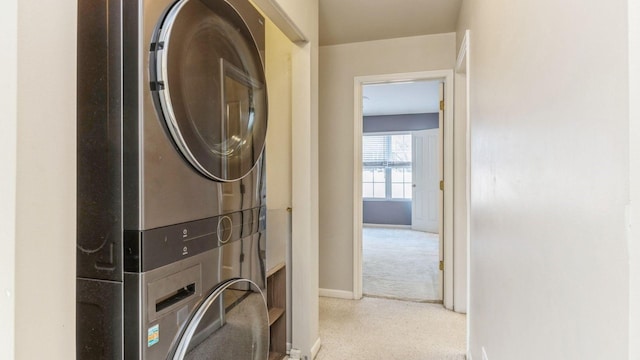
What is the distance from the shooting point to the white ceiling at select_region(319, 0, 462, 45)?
2.44 meters

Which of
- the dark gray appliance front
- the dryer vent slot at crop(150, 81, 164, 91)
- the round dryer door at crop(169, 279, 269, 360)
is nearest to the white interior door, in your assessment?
the round dryer door at crop(169, 279, 269, 360)

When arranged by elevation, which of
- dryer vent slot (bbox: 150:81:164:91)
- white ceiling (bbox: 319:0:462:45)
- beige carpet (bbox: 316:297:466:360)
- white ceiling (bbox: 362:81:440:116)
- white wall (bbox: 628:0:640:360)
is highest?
white ceiling (bbox: 362:81:440:116)

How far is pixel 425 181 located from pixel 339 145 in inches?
160

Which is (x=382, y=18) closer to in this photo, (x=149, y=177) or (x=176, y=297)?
(x=149, y=177)

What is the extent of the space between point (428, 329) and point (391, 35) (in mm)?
2477

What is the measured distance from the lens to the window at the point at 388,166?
24.0ft

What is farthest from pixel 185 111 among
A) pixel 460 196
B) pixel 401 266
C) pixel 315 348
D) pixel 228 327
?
pixel 401 266

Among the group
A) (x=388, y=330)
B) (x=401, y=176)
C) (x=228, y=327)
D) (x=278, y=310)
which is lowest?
(x=388, y=330)

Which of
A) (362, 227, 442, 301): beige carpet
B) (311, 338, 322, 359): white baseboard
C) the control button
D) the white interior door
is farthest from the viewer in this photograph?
the white interior door

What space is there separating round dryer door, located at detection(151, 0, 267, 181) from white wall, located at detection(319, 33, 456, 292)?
6.51 feet

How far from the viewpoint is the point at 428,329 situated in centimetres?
255

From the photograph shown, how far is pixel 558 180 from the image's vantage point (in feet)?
2.48

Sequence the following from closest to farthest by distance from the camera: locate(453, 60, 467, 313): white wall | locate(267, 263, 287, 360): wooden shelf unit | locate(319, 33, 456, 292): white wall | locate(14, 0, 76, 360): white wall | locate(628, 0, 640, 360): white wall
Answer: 1. locate(628, 0, 640, 360): white wall
2. locate(14, 0, 76, 360): white wall
3. locate(267, 263, 287, 360): wooden shelf unit
4. locate(453, 60, 467, 313): white wall
5. locate(319, 33, 456, 292): white wall

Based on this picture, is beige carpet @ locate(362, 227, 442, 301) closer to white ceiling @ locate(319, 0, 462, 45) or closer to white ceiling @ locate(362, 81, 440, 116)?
white ceiling @ locate(362, 81, 440, 116)
